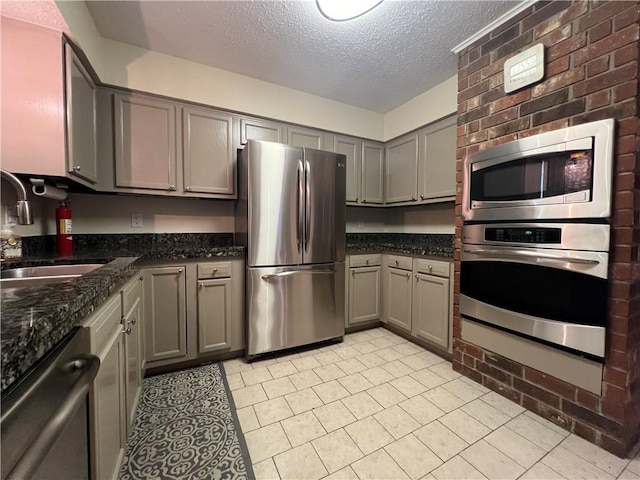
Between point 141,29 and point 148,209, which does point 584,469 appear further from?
point 141,29

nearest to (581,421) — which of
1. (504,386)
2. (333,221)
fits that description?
(504,386)

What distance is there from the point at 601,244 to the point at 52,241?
341 cm

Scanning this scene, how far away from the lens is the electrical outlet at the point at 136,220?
2.33 metres

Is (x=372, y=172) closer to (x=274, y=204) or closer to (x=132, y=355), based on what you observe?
(x=274, y=204)

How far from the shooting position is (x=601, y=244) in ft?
A: 4.35

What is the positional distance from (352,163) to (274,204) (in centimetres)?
127

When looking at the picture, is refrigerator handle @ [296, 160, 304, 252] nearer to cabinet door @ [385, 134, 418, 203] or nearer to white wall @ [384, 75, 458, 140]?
cabinet door @ [385, 134, 418, 203]

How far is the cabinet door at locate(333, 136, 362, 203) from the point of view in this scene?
299 cm

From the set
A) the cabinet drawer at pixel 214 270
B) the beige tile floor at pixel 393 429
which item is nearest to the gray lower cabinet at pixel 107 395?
the beige tile floor at pixel 393 429

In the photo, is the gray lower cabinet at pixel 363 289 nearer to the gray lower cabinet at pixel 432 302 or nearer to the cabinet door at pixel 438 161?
the gray lower cabinet at pixel 432 302

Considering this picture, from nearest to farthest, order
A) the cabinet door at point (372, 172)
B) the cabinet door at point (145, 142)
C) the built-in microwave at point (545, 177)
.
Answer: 1. the built-in microwave at point (545, 177)
2. the cabinet door at point (145, 142)
3. the cabinet door at point (372, 172)

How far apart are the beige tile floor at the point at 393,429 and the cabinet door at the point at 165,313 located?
446 millimetres

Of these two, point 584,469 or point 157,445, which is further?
point 157,445

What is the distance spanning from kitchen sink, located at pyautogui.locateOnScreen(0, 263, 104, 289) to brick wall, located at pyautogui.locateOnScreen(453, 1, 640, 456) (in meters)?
2.56
